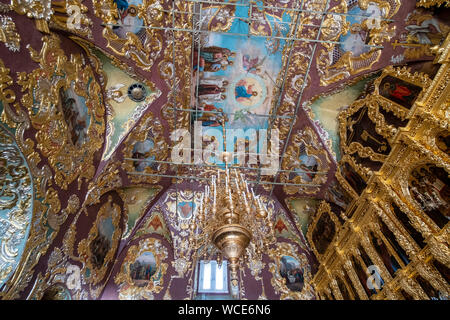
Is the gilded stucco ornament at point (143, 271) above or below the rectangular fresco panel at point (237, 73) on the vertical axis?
below

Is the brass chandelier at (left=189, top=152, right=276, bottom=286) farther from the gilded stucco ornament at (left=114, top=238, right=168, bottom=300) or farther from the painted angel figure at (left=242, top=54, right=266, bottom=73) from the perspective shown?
the gilded stucco ornament at (left=114, top=238, right=168, bottom=300)

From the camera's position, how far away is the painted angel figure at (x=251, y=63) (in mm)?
8031

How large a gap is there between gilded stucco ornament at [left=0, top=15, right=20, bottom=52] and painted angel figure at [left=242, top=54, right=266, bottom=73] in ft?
18.3

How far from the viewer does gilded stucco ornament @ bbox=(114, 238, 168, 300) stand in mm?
8883

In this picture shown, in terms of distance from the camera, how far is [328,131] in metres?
8.15

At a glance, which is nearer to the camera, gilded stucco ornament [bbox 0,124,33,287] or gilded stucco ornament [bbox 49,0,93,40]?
gilded stucco ornament [bbox 0,124,33,287]

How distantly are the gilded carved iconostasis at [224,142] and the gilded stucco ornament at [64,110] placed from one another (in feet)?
0.12

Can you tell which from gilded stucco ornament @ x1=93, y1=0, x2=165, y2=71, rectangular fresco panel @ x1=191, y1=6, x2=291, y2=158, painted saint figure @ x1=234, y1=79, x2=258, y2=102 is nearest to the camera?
gilded stucco ornament @ x1=93, y1=0, x2=165, y2=71

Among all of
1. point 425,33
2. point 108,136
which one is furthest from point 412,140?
point 108,136

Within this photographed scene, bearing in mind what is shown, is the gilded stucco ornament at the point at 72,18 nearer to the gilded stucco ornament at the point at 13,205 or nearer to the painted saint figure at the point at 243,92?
the gilded stucco ornament at the point at 13,205

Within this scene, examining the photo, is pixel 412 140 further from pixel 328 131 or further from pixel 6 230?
pixel 6 230

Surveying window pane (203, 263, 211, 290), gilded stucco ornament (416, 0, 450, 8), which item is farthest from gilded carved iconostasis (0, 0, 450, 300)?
window pane (203, 263, 211, 290)

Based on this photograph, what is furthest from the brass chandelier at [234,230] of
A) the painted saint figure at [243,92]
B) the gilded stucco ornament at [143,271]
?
the gilded stucco ornament at [143,271]

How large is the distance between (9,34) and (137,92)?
10.7 ft
